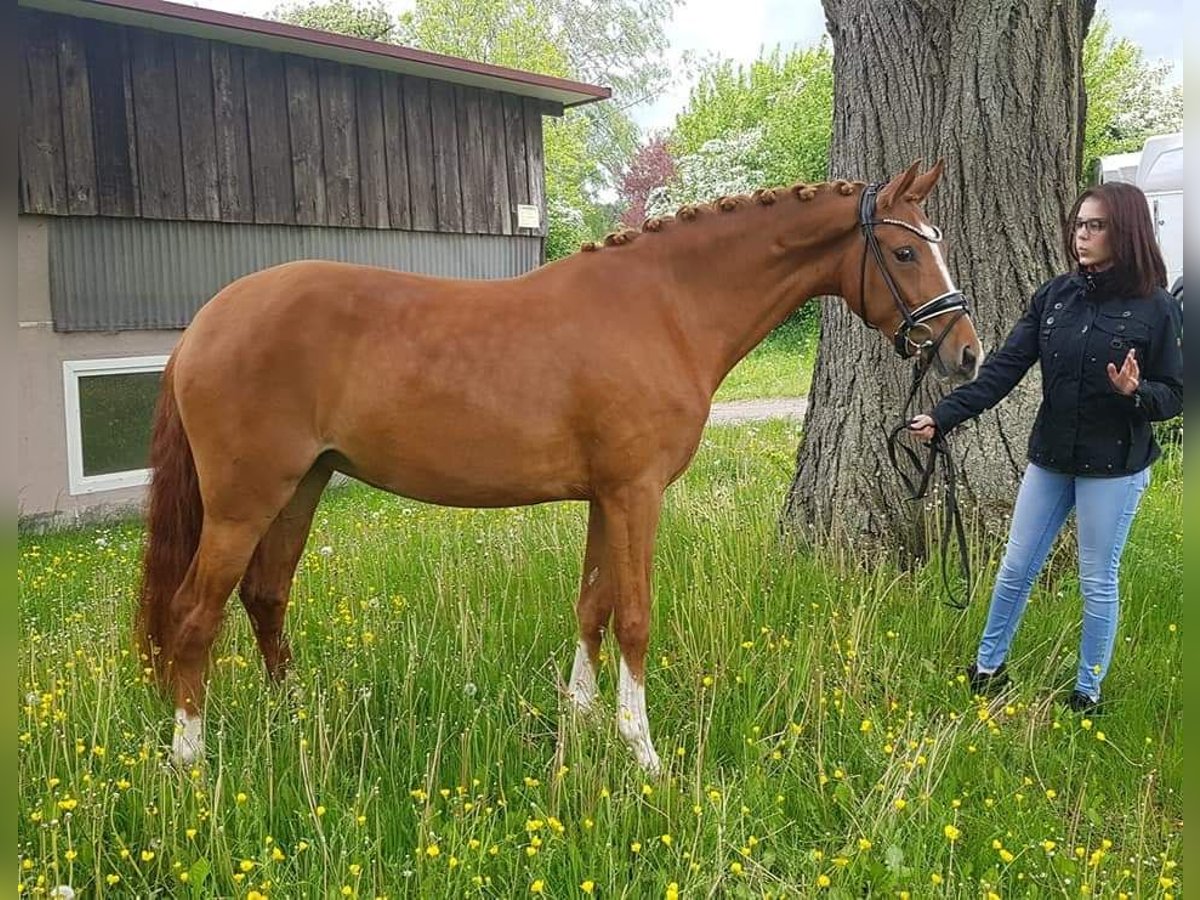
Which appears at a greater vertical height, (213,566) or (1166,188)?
(1166,188)

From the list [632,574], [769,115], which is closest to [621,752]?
[632,574]

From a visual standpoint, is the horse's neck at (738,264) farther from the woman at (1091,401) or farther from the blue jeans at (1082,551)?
the blue jeans at (1082,551)

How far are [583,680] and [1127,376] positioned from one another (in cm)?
220

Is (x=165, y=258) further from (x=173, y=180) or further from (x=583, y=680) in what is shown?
(x=583, y=680)

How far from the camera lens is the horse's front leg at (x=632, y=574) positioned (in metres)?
3.15

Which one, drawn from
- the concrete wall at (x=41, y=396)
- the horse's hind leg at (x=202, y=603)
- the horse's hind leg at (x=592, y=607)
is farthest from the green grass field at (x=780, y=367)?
the horse's hind leg at (x=202, y=603)

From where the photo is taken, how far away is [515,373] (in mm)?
3125

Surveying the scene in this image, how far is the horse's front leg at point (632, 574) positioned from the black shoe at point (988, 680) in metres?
1.43

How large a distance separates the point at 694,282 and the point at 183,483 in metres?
2.00

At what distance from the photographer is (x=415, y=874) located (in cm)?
242

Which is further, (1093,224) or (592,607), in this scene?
(592,607)

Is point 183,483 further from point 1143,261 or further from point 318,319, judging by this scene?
point 1143,261

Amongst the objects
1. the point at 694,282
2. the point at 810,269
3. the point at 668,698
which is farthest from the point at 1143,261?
the point at 668,698

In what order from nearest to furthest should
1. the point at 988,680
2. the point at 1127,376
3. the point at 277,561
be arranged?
the point at 1127,376 < the point at 277,561 < the point at 988,680
